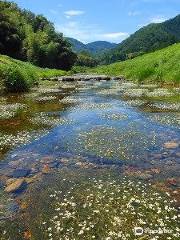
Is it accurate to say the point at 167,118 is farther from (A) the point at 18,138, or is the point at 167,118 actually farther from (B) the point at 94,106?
(A) the point at 18,138

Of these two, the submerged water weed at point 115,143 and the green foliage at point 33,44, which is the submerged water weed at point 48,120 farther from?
the green foliage at point 33,44

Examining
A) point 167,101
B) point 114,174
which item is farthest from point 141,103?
point 114,174

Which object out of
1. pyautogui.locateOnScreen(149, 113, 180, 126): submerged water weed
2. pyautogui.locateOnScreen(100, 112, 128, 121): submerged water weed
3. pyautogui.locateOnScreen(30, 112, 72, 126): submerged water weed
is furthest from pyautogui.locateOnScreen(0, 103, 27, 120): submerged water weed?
pyautogui.locateOnScreen(149, 113, 180, 126): submerged water weed

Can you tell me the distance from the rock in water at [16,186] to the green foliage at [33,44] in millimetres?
118862

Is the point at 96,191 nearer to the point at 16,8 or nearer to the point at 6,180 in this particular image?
the point at 6,180

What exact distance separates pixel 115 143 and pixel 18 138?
6029 mm

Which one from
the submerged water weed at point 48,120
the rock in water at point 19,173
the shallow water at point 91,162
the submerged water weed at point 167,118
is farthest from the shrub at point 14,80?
the rock in water at point 19,173

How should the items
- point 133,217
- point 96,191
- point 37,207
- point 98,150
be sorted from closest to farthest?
point 133,217 < point 37,207 < point 96,191 < point 98,150

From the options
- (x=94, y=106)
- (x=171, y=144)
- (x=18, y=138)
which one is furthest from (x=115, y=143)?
(x=94, y=106)

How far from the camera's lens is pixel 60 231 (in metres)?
10.5

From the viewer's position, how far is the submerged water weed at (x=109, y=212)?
10367mm

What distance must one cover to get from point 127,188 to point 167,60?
55.0m

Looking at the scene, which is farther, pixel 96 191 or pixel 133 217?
pixel 96 191

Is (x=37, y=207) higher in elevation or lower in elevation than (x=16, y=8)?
lower
